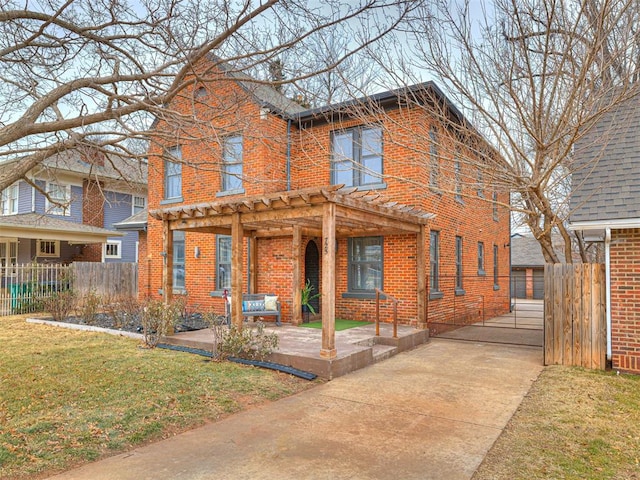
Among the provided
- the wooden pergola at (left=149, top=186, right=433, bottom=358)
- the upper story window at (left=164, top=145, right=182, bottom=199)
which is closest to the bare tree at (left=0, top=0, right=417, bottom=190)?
the wooden pergola at (left=149, top=186, right=433, bottom=358)

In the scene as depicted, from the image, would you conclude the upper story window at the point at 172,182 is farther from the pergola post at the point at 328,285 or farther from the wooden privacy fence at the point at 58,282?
the pergola post at the point at 328,285

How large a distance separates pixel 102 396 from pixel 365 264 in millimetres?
7315

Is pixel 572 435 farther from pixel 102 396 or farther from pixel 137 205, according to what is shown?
pixel 137 205

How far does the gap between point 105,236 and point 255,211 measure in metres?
14.9

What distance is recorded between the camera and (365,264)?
1180cm

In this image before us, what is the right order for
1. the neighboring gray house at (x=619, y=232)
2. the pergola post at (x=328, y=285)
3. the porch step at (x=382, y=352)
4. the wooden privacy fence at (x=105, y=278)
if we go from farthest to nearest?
the wooden privacy fence at (x=105, y=278)
the porch step at (x=382, y=352)
the neighboring gray house at (x=619, y=232)
the pergola post at (x=328, y=285)

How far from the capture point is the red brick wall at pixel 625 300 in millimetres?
7449

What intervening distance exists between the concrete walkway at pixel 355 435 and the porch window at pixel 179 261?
846cm

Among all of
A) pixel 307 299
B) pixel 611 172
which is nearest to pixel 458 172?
pixel 611 172

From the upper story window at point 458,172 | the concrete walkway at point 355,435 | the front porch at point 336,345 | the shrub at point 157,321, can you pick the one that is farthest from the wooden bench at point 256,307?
the upper story window at point 458,172

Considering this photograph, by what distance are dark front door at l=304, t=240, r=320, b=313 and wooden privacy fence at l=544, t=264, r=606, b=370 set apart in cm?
630

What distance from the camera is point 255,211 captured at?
27.7 ft

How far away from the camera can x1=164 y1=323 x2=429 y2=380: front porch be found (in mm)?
7332

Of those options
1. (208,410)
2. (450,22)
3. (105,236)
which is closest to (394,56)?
(450,22)
